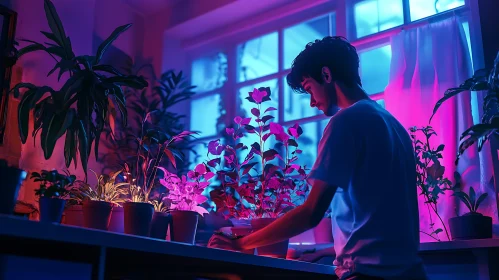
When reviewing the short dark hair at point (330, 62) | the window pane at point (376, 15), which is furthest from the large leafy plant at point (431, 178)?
the short dark hair at point (330, 62)

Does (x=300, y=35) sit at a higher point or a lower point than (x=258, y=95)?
higher

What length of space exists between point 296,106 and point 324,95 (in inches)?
97.4

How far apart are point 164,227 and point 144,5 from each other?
A: 353 centimetres

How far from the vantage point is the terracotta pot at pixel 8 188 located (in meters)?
1.25

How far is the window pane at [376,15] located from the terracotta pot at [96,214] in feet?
9.22

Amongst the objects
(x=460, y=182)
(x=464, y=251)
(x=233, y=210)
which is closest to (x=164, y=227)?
(x=233, y=210)

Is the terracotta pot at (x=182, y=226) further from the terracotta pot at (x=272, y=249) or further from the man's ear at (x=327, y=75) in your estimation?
the man's ear at (x=327, y=75)

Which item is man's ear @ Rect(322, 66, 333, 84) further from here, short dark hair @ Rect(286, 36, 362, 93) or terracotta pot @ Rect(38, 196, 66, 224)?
terracotta pot @ Rect(38, 196, 66, 224)

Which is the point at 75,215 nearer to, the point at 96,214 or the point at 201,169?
the point at 96,214

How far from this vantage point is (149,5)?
4867mm

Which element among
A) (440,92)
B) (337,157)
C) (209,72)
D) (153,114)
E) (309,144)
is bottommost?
(337,157)

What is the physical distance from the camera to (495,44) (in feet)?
9.93

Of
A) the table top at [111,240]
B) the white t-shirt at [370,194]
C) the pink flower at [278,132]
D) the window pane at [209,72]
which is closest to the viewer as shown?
the table top at [111,240]

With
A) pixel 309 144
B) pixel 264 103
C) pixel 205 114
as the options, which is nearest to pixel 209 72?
pixel 205 114
